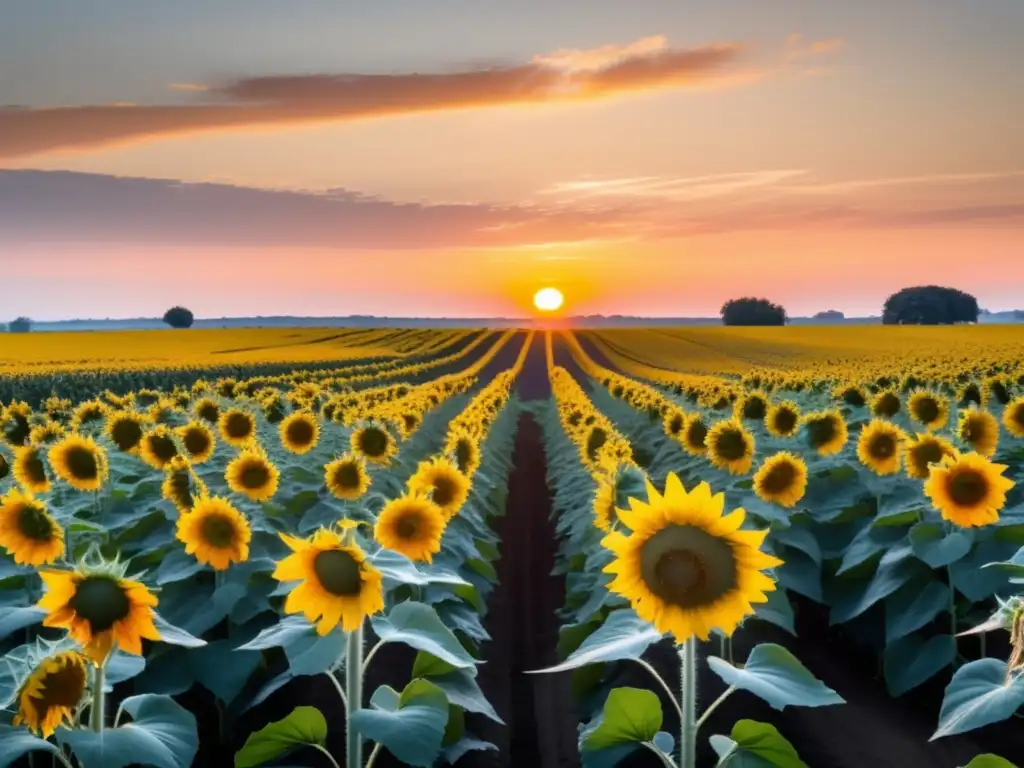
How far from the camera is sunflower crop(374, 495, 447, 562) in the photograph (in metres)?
5.46

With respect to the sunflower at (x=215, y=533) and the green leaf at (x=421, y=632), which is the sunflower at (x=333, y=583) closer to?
the green leaf at (x=421, y=632)

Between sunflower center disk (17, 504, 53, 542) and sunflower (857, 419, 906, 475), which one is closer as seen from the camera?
sunflower center disk (17, 504, 53, 542)

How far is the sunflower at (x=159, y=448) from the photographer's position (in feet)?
27.6

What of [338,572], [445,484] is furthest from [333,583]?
[445,484]

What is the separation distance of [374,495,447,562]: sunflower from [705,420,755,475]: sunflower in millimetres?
4036

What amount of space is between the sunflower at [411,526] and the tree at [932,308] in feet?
345

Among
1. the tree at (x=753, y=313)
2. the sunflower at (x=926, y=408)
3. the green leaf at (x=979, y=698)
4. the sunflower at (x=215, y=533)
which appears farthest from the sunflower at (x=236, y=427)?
the tree at (x=753, y=313)

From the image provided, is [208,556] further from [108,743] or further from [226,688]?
[108,743]

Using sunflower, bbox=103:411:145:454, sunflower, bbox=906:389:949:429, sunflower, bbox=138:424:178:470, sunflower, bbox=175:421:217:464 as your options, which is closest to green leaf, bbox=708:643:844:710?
sunflower, bbox=138:424:178:470

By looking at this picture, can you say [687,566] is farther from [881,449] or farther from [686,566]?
[881,449]

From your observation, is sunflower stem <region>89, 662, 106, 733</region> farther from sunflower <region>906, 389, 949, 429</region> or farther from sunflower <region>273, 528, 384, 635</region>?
sunflower <region>906, 389, 949, 429</region>

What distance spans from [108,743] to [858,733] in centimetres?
487

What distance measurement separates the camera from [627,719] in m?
3.73

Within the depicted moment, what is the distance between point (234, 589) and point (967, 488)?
4447mm
